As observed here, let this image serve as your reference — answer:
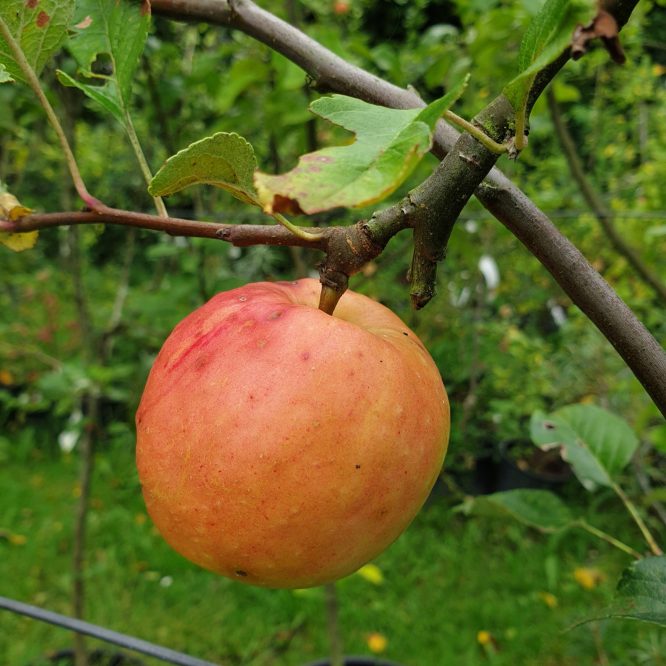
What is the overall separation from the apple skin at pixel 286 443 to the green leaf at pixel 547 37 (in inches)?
6.0

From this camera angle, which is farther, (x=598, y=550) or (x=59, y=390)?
(x=598, y=550)

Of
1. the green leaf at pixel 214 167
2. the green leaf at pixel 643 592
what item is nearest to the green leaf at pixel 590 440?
the green leaf at pixel 643 592

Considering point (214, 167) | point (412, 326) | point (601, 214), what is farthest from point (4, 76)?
point (412, 326)

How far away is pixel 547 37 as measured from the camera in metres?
0.26

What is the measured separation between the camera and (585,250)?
2189 millimetres

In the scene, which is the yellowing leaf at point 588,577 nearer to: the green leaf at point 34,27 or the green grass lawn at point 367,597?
the green grass lawn at point 367,597

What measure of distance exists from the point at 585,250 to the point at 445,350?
0.56 m

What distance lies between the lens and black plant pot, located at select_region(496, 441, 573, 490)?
2123mm

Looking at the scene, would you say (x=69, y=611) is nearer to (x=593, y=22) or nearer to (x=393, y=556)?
(x=393, y=556)

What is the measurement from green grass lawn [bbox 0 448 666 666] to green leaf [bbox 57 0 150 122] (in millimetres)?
1311

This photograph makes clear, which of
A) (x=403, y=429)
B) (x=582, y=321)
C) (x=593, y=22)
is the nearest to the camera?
(x=593, y=22)

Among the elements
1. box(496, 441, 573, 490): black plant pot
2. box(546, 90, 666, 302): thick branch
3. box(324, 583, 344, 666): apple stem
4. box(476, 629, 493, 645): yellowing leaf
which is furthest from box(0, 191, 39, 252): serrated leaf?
box(496, 441, 573, 490): black plant pot

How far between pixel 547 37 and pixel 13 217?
28 centimetres

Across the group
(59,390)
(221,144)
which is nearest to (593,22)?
(221,144)
